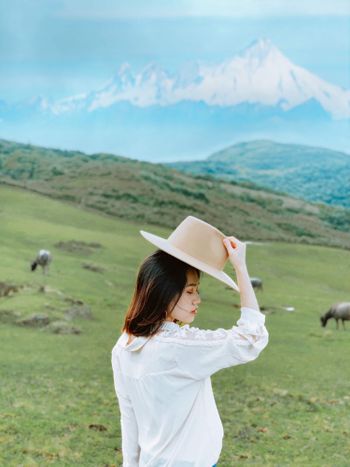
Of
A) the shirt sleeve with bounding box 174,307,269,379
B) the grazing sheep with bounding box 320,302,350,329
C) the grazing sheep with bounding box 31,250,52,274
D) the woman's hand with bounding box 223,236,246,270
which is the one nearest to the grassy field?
the grazing sheep with bounding box 31,250,52,274

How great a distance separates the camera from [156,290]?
4387 millimetres

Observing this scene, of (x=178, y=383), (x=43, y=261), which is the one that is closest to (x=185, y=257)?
(x=178, y=383)

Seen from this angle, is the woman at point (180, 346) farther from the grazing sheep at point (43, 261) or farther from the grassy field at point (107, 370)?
the grazing sheep at point (43, 261)

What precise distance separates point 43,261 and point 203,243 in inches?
1215

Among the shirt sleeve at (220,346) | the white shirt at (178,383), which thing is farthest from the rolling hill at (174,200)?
the shirt sleeve at (220,346)

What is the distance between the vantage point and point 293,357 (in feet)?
78.0

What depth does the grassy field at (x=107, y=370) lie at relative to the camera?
13.3 m

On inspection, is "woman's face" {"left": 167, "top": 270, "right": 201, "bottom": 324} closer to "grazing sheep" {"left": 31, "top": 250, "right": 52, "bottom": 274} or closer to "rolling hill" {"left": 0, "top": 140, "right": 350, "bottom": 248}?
"grazing sheep" {"left": 31, "top": 250, "right": 52, "bottom": 274}

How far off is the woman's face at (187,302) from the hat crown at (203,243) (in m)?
0.15

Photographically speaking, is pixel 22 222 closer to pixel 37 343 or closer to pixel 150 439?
pixel 37 343

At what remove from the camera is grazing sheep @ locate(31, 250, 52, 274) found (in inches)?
1340

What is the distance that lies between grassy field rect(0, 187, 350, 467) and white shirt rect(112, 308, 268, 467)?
8.06m

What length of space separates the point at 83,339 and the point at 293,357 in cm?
778

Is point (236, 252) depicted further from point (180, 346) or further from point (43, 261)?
point (43, 261)
